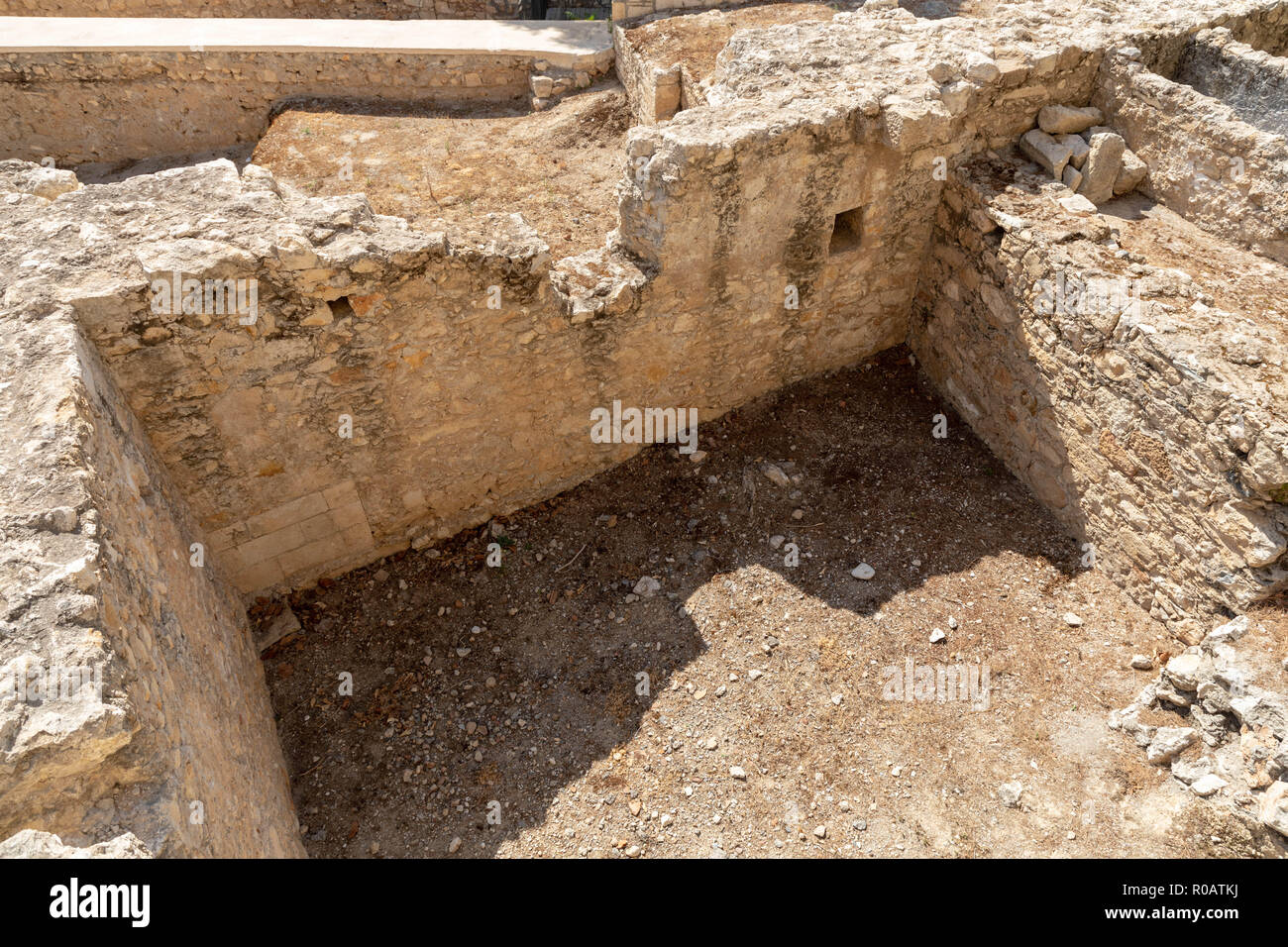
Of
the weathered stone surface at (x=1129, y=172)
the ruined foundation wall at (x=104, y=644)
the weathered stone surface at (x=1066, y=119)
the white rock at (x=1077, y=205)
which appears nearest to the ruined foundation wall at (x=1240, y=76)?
the weathered stone surface at (x=1129, y=172)

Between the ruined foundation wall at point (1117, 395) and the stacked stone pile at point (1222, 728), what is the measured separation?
1.61 feet

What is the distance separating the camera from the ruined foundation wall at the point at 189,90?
33.0 ft

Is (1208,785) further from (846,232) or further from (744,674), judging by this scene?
(846,232)

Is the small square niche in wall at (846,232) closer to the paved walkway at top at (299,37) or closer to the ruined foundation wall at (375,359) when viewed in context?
the ruined foundation wall at (375,359)

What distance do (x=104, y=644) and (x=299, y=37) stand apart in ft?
32.8

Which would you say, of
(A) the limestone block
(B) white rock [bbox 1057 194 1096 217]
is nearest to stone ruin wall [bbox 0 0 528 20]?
(A) the limestone block

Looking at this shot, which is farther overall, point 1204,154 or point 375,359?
point 1204,154

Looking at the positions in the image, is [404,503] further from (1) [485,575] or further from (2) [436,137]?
(2) [436,137]

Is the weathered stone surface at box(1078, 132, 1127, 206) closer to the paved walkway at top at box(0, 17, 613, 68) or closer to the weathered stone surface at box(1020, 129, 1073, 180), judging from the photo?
the weathered stone surface at box(1020, 129, 1073, 180)

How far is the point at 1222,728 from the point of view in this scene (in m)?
4.41

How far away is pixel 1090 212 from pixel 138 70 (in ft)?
34.2

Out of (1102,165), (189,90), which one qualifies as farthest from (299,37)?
(1102,165)

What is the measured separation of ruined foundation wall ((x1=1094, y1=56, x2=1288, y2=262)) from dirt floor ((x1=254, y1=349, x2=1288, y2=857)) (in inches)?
87.0
